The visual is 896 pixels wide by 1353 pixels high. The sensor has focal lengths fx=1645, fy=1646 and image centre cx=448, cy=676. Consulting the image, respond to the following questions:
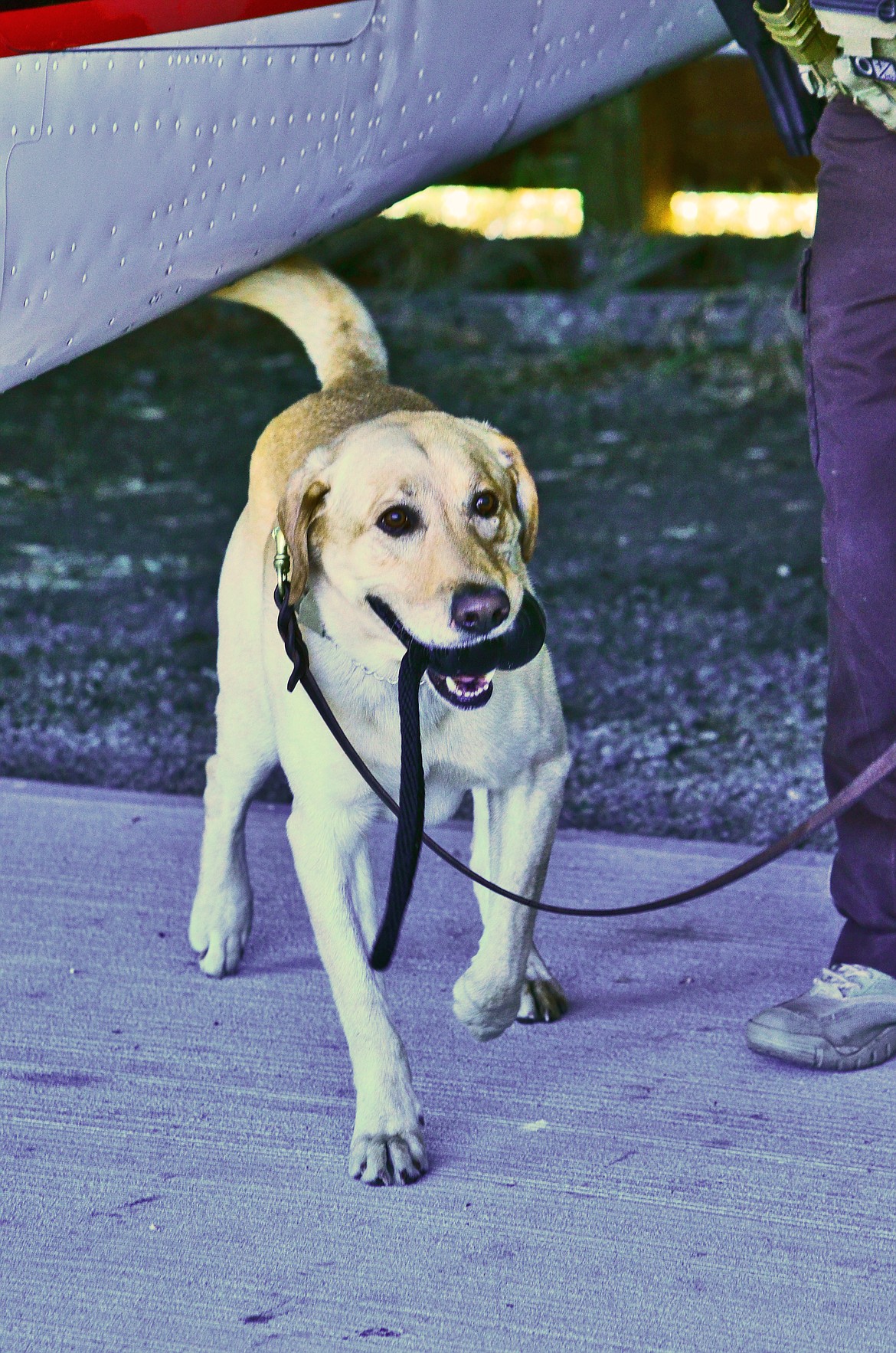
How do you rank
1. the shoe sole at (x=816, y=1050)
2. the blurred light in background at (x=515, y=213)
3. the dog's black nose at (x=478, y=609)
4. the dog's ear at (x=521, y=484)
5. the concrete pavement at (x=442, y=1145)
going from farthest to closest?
the blurred light in background at (x=515, y=213)
the shoe sole at (x=816, y=1050)
the dog's ear at (x=521, y=484)
the dog's black nose at (x=478, y=609)
the concrete pavement at (x=442, y=1145)

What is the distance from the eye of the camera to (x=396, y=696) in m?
2.85

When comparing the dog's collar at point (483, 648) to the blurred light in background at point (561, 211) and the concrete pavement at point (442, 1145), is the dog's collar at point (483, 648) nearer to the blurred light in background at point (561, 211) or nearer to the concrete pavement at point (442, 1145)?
the concrete pavement at point (442, 1145)

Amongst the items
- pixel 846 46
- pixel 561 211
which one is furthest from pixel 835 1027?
pixel 561 211

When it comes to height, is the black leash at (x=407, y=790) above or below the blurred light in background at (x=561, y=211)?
above

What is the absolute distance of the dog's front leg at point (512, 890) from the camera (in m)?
2.79

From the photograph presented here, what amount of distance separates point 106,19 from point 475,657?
143 cm

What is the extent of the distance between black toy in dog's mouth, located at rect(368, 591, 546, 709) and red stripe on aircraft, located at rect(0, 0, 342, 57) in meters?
1.19

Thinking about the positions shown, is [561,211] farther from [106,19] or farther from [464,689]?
[464,689]

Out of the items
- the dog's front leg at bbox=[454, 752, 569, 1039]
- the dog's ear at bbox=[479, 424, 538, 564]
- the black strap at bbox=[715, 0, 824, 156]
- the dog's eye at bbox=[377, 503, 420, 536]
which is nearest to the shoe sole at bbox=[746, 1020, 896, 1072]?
the dog's front leg at bbox=[454, 752, 569, 1039]

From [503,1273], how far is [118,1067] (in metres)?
0.93

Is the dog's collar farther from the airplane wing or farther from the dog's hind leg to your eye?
the airplane wing

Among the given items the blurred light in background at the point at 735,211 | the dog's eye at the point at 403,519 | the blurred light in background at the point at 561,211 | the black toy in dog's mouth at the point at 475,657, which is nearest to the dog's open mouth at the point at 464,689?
the black toy in dog's mouth at the point at 475,657

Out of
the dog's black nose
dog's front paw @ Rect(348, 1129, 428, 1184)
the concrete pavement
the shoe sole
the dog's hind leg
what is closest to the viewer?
the concrete pavement

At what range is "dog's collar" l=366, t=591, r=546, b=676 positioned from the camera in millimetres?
2559
